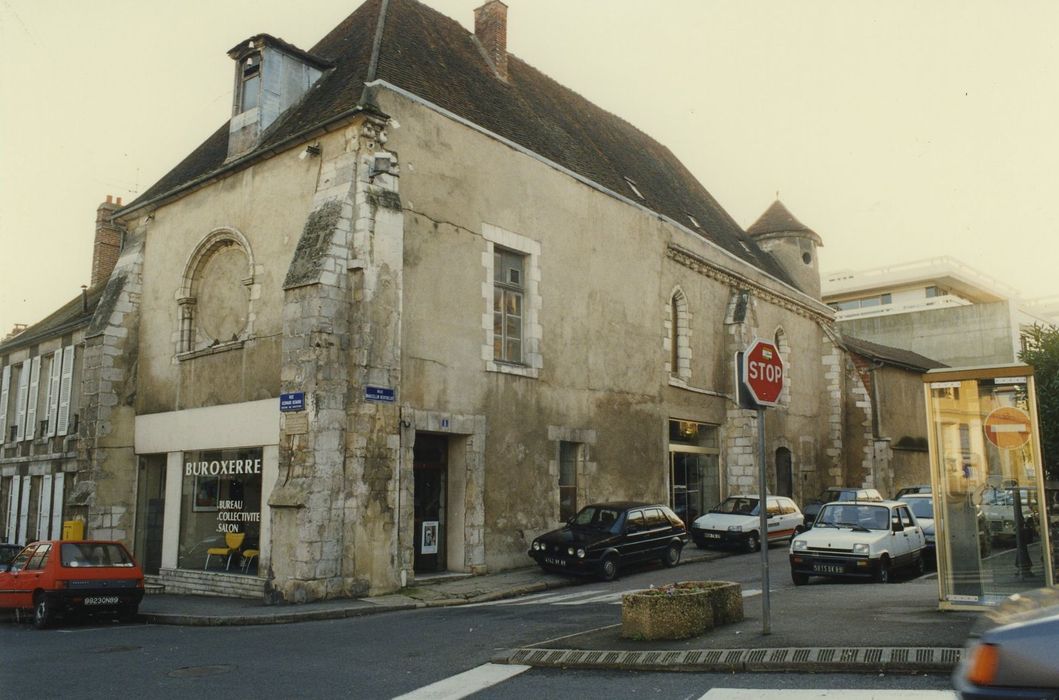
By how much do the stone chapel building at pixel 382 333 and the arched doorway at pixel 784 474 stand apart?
5.28m

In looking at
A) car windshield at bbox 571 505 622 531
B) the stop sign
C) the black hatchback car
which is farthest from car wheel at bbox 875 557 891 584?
the stop sign

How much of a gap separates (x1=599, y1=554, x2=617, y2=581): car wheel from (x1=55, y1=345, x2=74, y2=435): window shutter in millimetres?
16284

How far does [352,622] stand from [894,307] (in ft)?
178

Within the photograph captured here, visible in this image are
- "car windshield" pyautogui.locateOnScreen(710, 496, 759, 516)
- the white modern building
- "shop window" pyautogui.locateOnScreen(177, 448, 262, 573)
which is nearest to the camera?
"shop window" pyautogui.locateOnScreen(177, 448, 262, 573)

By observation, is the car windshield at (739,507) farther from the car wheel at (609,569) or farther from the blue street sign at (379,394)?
the blue street sign at (379,394)

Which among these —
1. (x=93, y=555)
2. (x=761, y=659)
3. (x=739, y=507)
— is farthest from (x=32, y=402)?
(x=761, y=659)

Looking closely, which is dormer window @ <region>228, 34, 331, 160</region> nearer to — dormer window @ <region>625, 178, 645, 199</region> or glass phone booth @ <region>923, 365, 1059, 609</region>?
dormer window @ <region>625, 178, 645, 199</region>

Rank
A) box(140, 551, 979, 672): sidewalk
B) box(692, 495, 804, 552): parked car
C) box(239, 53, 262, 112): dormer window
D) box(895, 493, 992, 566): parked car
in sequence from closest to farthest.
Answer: box(140, 551, 979, 672): sidewalk → box(895, 493, 992, 566): parked car → box(239, 53, 262, 112): dormer window → box(692, 495, 804, 552): parked car

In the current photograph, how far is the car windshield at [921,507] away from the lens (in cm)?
1889

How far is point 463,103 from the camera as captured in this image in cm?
1911

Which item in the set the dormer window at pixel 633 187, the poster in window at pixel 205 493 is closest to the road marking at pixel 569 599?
the poster in window at pixel 205 493

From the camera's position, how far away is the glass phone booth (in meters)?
9.73

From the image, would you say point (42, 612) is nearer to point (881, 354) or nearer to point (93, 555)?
point (93, 555)

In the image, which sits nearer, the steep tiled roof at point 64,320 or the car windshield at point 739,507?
the car windshield at point 739,507
